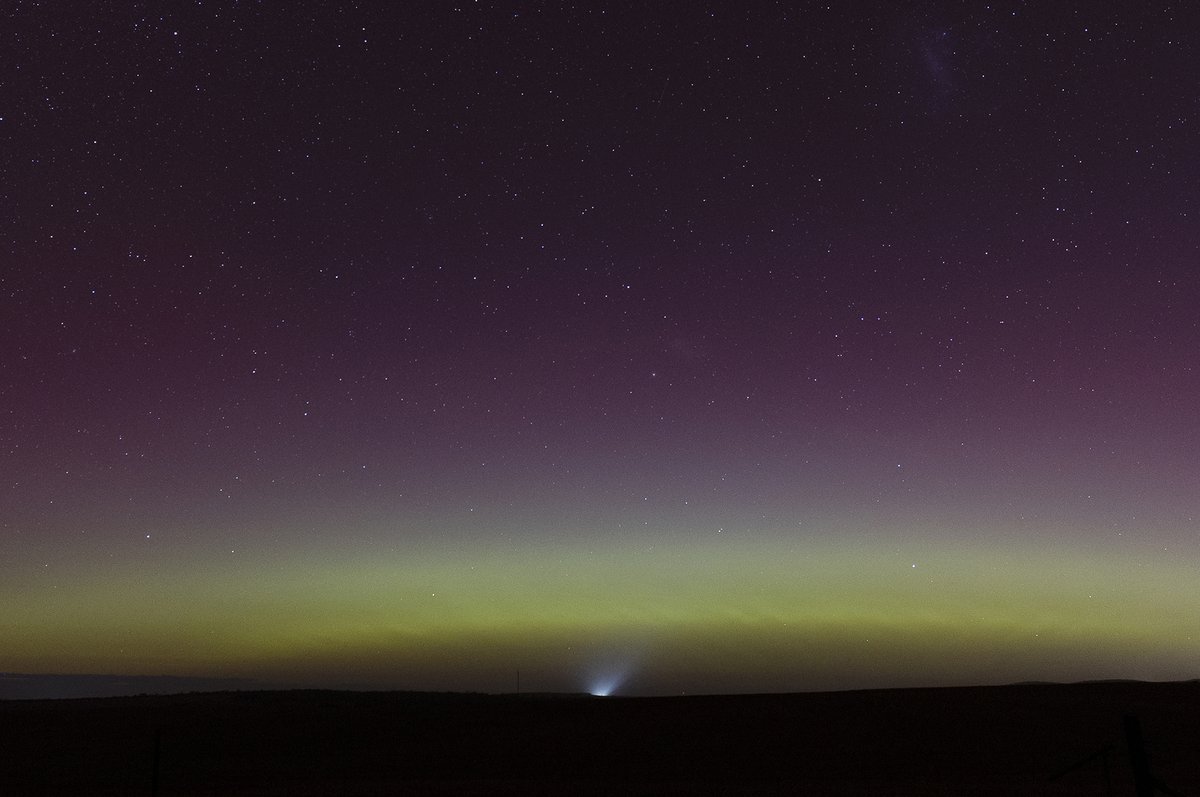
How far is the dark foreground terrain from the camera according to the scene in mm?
24438

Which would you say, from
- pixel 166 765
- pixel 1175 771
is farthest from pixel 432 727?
pixel 1175 771

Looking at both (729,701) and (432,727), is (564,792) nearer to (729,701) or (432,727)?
(432,727)

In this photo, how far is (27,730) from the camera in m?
43.5

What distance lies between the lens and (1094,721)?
1384 inches

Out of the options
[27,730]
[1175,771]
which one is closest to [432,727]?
[27,730]

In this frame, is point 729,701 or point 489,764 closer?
point 489,764

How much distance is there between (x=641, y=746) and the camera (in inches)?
1280

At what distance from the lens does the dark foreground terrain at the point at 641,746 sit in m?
24.4

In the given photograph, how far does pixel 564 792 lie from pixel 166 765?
676 inches

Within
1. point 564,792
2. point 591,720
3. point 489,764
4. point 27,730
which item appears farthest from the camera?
point 27,730

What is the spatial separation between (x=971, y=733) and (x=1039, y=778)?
26.7ft

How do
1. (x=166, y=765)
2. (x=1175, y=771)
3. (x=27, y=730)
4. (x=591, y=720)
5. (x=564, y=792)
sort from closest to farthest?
(x=564, y=792)
(x=1175, y=771)
(x=166, y=765)
(x=591, y=720)
(x=27, y=730)

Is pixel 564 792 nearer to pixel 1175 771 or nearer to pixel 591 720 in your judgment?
pixel 1175 771

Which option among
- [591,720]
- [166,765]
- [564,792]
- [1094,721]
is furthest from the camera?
[591,720]
